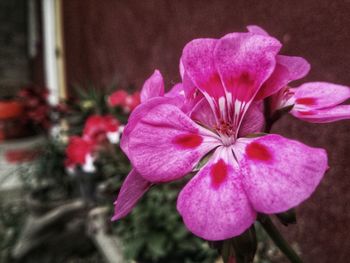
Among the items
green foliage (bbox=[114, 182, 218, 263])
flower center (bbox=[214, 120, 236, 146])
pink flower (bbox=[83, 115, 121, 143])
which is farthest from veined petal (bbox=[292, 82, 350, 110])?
pink flower (bbox=[83, 115, 121, 143])

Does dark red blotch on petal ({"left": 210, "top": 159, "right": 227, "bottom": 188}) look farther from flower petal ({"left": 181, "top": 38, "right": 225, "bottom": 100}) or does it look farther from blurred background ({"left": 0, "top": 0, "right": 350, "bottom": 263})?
blurred background ({"left": 0, "top": 0, "right": 350, "bottom": 263})

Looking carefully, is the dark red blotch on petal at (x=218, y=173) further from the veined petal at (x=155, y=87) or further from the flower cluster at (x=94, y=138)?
the flower cluster at (x=94, y=138)

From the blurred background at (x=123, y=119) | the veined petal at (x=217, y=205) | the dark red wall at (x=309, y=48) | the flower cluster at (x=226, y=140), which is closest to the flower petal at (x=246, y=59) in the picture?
the flower cluster at (x=226, y=140)

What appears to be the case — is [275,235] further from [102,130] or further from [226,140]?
[102,130]

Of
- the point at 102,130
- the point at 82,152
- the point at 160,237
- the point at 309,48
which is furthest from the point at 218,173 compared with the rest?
the point at 82,152

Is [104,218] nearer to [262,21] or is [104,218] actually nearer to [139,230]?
[139,230]

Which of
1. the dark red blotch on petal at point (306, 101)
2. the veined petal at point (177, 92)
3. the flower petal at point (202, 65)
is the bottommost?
the veined petal at point (177, 92)
